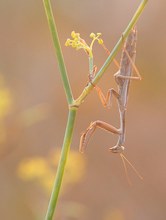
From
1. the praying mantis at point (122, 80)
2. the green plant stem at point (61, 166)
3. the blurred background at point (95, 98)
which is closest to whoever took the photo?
the green plant stem at point (61, 166)

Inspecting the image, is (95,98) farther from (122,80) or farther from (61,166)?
(61,166)

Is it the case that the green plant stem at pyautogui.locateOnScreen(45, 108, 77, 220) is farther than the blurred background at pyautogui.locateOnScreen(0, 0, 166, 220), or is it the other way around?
the blurred background at pyautogui.locateOnScreen(0, 0, 166, 220)

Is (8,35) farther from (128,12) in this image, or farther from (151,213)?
(151,213)

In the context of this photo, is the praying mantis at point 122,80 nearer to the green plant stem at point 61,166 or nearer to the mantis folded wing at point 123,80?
the mantis folded wing at point 123,80

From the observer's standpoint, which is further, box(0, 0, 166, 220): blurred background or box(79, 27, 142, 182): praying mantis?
box(0, 0, 166, 220): blurred background

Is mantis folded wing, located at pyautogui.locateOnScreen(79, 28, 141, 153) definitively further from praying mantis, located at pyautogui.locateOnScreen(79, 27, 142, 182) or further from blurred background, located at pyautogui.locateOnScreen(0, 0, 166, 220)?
blurred background, located at pyautogui.locateOnScreen(0, 0, 166, 220)

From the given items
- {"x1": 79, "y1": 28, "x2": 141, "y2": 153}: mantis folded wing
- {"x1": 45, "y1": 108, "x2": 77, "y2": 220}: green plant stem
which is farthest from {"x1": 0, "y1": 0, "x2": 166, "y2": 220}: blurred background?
{"x1": 45, "y1": 108, "x2": 77, "y2": 220}: green plant stem

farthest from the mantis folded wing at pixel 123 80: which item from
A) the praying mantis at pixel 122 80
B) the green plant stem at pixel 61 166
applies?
the green plant stem at pixel 61 166

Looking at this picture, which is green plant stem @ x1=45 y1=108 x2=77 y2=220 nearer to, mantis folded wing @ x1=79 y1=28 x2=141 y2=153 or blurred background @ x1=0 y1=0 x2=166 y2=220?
mantis folded wing @ x1=79 y1=28 x2=141 y2=153

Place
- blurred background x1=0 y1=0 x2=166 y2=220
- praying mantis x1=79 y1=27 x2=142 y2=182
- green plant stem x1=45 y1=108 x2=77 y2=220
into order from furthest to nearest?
blurred background x1=0 y1=0 x2=166 y2=220, praying mantis x1=79 y1=27 x2=142 y2=182, green plant stem x1=45 y1=108 x2=77 y2=220

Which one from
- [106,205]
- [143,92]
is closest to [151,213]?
[106,205]

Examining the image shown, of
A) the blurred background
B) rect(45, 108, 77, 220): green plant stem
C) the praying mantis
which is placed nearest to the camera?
rect(45, 108, 77, 220): green plant stem
